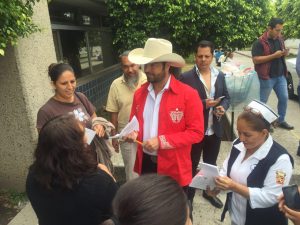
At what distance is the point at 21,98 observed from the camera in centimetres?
360

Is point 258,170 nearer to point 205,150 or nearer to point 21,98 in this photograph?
point 205,150

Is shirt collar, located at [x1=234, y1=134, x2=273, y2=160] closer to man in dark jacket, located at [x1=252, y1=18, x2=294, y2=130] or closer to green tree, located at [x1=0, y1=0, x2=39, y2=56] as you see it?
green tree, located at [x1=0, y1=0, x2=39, y2=56]

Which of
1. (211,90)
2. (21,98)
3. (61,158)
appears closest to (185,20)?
(211,90)

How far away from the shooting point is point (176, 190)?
1166 millimetres

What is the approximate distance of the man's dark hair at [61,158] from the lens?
5.25ft

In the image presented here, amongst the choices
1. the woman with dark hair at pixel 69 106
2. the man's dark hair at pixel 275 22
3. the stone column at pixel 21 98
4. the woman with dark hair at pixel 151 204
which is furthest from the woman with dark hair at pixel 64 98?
the man's dark hair at pixel 275 22

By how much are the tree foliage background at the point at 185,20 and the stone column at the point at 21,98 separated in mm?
2457

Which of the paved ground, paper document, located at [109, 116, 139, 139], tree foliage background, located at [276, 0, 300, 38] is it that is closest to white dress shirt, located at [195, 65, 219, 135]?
the paved ground

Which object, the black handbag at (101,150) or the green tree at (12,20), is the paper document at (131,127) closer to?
the black handbag at (101,150)

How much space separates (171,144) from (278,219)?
94 cm

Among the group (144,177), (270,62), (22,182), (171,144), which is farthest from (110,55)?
(144,177)

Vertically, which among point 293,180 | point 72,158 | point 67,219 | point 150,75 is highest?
point 150,75

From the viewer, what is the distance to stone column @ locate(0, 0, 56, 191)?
11.5 ft

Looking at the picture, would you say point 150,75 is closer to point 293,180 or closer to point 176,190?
point 176,190
